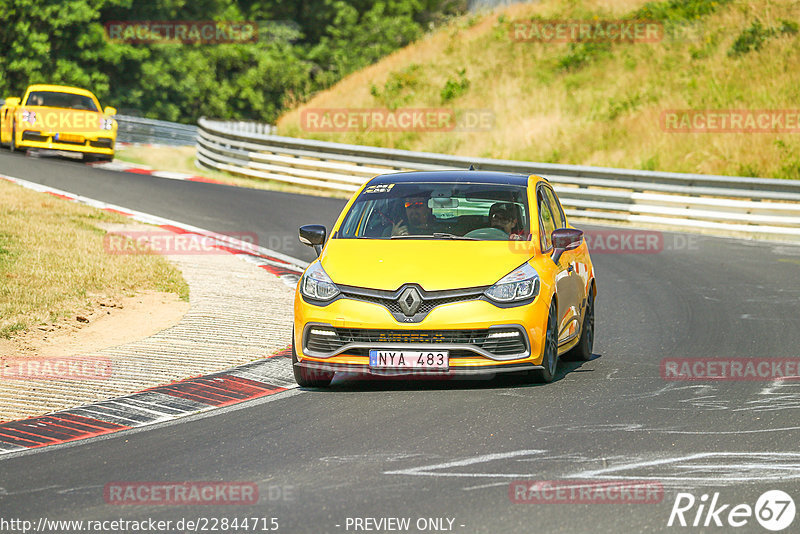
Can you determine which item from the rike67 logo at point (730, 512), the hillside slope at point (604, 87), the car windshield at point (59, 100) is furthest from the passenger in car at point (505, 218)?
the car windshield at point (59, 100)

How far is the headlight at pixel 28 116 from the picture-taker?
27377 mm

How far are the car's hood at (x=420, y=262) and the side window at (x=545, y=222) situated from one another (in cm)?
39

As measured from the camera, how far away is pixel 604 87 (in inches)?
1316

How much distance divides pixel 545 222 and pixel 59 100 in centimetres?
2096

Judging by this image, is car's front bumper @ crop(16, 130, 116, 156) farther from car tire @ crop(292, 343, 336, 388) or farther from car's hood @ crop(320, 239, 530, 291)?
car tire @ crop(292, 343, 336, 388)

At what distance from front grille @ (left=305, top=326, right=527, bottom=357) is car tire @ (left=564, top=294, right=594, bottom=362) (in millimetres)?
1640

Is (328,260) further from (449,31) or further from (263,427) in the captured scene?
(449,31)

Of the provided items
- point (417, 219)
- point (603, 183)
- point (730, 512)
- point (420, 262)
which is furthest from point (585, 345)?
point (603, 183)

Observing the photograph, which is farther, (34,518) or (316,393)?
(316,393)

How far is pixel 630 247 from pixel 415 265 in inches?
436

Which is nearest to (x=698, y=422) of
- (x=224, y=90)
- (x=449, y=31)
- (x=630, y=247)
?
(x=630, y=247)

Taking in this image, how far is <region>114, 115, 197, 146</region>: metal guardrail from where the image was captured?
39.8m

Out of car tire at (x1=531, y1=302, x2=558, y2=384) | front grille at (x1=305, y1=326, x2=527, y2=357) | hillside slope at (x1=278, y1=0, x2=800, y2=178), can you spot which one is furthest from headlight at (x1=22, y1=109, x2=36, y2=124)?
car tire at (x1=531, y1=302, x2=558, y2=384)

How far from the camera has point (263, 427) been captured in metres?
7.74
